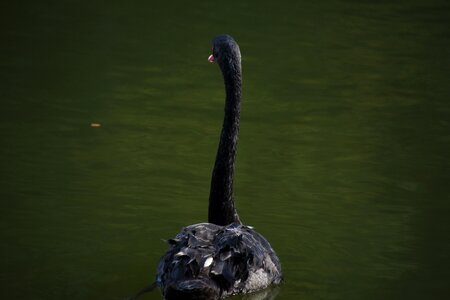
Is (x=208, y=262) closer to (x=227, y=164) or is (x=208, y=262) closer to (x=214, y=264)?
(x=214, y=264)

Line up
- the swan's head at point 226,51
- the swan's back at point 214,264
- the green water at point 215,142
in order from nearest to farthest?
the swan's back at point 214,264, the green water at point 215,142, the swan's head at point 226,51

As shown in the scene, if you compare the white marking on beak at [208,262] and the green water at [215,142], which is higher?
the green water at [215,142]

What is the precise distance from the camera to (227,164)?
614 centimetres

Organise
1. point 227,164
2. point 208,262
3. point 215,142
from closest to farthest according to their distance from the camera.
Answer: point 208,262 → point 227,164 → point 215,142

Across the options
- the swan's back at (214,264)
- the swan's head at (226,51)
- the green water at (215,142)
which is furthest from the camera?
the swan's head at (226,51)

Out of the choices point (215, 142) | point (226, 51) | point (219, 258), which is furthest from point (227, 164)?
point (215, 142)

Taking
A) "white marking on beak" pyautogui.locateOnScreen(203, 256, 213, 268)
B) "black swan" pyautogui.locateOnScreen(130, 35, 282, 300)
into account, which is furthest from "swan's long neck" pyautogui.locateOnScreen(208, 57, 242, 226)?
"white marking on beak" pyautogui.locateOnScreen(203, 256, 213, 268)

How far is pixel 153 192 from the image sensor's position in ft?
23.2

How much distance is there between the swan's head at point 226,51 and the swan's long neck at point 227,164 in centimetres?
1

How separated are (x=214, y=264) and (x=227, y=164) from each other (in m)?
1.12

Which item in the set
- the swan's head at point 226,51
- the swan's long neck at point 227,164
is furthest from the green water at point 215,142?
the swan's head at point 226,51

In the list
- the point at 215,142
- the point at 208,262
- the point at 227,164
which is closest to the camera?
the point at 208,262

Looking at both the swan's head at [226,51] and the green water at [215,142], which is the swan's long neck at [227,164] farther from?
the green water at [215,142]

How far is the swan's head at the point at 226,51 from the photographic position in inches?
244
